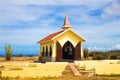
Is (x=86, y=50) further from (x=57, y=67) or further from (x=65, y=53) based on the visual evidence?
(x=57, y=67)

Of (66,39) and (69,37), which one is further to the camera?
(69,37)

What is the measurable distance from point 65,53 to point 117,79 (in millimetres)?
21097

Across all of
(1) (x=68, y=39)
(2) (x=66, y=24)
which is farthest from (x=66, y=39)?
(2) (x=66, y=24)

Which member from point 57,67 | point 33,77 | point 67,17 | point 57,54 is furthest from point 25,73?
point 67,17

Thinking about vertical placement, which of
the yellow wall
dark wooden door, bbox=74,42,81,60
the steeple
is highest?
the steeple

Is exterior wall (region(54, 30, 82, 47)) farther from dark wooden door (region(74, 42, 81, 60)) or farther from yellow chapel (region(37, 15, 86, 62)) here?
dark wooden door (region(74, 42, 81, 60))

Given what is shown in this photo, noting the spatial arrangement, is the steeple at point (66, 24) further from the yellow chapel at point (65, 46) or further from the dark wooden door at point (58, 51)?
the dark wooden door at point (58, 51)

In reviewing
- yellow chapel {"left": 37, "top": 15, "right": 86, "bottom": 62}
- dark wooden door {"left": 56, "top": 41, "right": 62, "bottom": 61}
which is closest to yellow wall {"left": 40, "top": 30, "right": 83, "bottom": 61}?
yellow chapel {"left": 37, "top": 15, "right": 86, "bottom": 62}

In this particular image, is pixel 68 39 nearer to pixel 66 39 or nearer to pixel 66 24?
pixel 66 39

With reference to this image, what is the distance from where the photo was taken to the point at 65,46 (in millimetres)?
38375

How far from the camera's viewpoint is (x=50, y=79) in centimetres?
1833

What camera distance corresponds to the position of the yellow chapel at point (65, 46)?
118 feet

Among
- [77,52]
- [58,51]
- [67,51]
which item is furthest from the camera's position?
[67,51]

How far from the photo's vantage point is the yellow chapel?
3594cm
